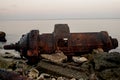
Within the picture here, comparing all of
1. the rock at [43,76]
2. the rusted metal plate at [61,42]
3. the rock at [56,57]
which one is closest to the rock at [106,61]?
the rock at [56,57]

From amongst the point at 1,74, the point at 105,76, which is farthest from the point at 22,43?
the point at 1,74

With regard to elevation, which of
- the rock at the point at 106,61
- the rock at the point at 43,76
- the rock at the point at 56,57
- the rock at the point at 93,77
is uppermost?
the rock at the point at 106,61

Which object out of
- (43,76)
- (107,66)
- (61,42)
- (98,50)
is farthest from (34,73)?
(98,50)

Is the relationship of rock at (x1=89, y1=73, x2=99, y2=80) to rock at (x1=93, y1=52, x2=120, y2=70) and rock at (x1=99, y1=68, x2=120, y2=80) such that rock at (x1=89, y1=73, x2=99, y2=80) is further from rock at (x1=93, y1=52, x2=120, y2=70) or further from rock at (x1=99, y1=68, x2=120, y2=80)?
rock at (x1=93, y1=52, x2=120, y2=70)

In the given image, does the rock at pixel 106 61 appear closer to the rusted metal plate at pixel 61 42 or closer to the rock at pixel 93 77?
the rock at pixel 93 77

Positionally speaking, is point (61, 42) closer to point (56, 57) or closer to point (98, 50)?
point (56, 57)

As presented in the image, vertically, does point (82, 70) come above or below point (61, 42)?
below

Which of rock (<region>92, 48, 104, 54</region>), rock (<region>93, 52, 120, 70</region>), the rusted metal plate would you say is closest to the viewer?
rock (<region>93, 52, 120, 70</region>)

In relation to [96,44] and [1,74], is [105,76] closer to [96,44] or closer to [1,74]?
[96,44]

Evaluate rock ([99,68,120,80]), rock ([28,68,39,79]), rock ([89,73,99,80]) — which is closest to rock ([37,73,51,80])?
rock ([28,68,39,79])

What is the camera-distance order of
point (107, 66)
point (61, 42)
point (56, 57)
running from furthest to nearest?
point (61, 42) < point (56, 57) < point (107, 66)

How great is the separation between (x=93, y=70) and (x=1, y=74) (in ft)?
13.2

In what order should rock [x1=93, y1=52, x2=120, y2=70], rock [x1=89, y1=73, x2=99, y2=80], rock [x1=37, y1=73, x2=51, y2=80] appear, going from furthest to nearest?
rock [x1=93, y1=52, x2=120, y2=70], rock [x1=37, y1=73, x2=51, y2=80], rock [x1=89, y1=73, x2=99, y2=80]

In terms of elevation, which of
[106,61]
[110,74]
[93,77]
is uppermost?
[106,61]
